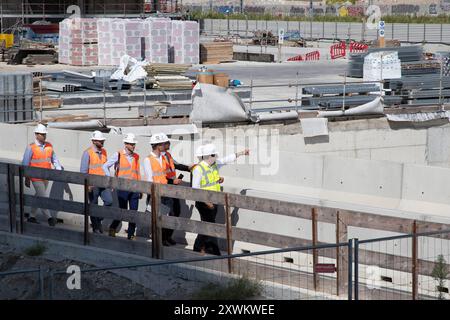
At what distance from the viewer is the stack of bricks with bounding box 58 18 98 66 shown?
45.5 meters

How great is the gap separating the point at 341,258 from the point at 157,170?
3.48 m

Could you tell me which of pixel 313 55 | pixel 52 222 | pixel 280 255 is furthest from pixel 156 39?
pixel 280 255

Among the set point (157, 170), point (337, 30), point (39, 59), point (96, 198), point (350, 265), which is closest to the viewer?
point (350, 265)

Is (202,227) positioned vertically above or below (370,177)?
below

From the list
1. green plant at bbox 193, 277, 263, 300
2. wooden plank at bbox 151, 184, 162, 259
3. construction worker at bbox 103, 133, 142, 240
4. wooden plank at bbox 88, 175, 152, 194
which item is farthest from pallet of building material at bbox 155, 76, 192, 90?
green plant at bbox 193, 277, 263, 300

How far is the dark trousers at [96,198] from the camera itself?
13.6 metres

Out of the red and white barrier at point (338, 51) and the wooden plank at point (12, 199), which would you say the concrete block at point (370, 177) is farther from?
the red and white barrier at point (338, 51)

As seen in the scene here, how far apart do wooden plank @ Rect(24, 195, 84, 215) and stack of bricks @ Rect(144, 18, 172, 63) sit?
31.1 metres

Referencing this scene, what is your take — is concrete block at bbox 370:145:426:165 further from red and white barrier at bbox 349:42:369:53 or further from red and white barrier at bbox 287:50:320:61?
red and white barrier at bbox 349:42:369:53

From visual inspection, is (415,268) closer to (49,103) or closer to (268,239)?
(268,239)

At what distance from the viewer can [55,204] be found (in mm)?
13414

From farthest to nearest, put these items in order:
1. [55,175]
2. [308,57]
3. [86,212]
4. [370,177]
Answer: [308,57] → [370,177] → [55,175] → [86,212]

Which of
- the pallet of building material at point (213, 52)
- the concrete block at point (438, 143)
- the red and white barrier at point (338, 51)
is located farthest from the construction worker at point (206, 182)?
the red and white barrier at point (338, 51)

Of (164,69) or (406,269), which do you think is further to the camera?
(164,69)
